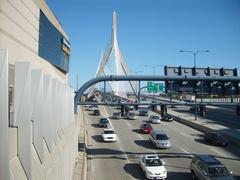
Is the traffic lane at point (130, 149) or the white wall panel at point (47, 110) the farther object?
the traffic lane at point (130, 149)

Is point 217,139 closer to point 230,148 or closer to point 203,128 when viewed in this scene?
point 230,148

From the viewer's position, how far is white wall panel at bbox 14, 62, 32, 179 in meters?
7.94

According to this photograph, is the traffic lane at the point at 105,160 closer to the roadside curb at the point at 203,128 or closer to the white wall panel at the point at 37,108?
the roadside curb at the point at 203,128

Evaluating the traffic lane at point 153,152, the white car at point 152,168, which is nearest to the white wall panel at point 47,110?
the white car at point 152,168

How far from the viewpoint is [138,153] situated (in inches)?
1233

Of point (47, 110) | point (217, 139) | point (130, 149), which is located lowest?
point (130, 149)

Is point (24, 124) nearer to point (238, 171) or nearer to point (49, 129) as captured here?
point (49, 129)

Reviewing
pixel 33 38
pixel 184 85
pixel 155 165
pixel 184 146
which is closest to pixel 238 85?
pixel 184 85

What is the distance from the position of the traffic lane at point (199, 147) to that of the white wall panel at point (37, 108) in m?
17.8

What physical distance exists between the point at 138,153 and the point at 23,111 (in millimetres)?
24002

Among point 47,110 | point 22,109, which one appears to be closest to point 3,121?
point 22,109

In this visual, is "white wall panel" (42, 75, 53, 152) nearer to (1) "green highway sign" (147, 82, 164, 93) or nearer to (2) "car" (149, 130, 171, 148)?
(2) "car" (149, 130, 171, 148)

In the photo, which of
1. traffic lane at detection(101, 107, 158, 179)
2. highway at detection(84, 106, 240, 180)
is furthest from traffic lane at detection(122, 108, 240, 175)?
traffic lane at detection(101, 107, 158, 179)

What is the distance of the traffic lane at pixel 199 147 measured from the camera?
92.8ft
